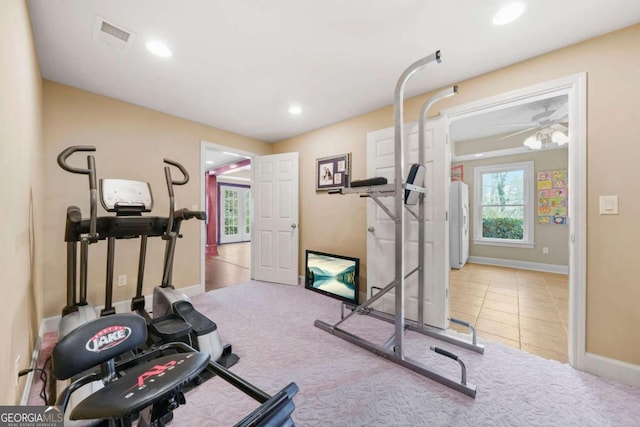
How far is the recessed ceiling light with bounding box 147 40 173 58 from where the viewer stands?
1.82 m

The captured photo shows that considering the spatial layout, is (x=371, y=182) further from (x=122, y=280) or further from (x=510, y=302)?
(x=122, y=280)

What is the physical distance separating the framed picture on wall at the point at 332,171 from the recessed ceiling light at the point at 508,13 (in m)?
1.91

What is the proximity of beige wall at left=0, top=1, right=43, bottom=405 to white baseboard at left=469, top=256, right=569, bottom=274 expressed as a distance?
20.9ft

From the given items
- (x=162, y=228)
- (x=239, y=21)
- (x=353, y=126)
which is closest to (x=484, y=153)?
(x=353, y=126)

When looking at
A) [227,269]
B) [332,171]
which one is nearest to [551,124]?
[332,171]

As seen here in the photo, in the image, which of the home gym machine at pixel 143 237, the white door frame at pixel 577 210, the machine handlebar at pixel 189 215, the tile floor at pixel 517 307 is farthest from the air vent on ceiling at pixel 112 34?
the tile floor at pixel 517 307

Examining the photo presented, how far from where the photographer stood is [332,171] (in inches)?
136

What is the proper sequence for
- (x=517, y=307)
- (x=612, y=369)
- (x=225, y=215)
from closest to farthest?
(x=612, y=369)
(x=517, y=307)
(x=225, y=215)

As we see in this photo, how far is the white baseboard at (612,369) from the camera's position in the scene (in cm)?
158

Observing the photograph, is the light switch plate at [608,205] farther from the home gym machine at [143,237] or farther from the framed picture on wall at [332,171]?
the home gym machine at [143,237]

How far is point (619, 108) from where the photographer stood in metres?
1.63

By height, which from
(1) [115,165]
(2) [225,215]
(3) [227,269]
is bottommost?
(3) [227,269]

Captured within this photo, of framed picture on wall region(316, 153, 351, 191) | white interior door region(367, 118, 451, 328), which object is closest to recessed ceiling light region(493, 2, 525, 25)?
white interior door region(367, 118, 451, 328)

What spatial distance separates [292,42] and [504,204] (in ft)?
17.3
